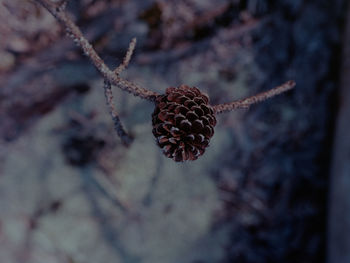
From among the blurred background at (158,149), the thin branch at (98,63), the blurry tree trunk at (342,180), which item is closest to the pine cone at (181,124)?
the thin branch at (98,63)

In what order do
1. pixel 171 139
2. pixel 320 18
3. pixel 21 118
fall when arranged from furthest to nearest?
pixel 320 18
pixel 21 118
pixel 171 139

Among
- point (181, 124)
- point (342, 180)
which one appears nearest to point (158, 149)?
point (181, 124)

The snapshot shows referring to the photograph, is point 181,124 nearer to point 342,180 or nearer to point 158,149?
point 158,149

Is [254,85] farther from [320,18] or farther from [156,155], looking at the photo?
[156,155]

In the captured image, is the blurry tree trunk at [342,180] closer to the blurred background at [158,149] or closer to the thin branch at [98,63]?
the blurred background at [158,149]

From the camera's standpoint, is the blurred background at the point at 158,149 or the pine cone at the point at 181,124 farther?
the blurred background at the point at 158,149

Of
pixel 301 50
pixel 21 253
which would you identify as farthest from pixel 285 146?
pixel 21 253

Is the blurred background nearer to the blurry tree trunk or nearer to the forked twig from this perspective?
the blurry tree trunk
